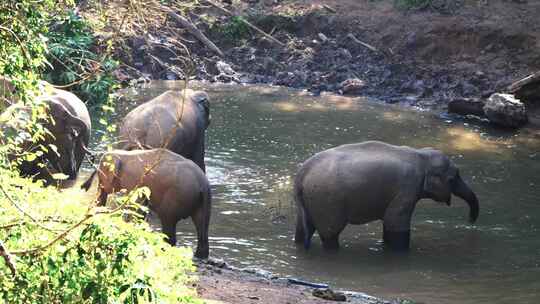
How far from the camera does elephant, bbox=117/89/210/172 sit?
1301cm

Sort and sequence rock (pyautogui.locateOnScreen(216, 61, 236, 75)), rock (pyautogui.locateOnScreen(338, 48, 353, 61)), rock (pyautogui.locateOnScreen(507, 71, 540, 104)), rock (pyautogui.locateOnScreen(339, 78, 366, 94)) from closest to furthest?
1. rock (pyautogui.locateOnScreen(507, 71, 540, 104))
2. rock (pyautogui.locateOnScreen(339, 78, 366, 94))
3. rock (pyautogui.locateOnScreen(338, 48, 353, 61))
4. rock (pyautogui.locateOnScreen(216, 61, 236, 75))

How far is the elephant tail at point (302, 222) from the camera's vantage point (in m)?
11.9

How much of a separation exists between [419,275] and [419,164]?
5.74ft

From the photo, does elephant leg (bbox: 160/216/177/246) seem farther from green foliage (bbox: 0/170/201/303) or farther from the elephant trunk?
green foliage (bbox: 0/170/201/303)

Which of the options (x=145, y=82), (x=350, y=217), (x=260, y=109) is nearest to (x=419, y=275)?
(x=350, y=217)

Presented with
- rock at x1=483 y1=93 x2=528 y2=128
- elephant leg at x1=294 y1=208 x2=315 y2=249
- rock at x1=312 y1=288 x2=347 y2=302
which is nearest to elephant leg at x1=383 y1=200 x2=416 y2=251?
elephant leg at x1=294 y1=208 x2=315 y2=249

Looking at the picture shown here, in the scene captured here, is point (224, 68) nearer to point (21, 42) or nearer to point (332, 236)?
point (332, 236)

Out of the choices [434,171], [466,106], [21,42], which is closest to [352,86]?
[466,106]

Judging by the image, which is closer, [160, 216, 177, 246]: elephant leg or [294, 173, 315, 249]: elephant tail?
[160, 216, 177, 246]: elephant leg

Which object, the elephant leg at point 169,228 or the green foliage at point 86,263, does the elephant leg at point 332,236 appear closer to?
the elephant leg at point 169,228

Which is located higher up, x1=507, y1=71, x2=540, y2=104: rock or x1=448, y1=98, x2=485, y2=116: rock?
x1=507, y1=71, x2=540, y2=104: rock

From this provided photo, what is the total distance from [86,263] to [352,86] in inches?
759

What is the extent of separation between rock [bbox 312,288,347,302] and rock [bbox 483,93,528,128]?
11135mm

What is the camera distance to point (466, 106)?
21.1 m
